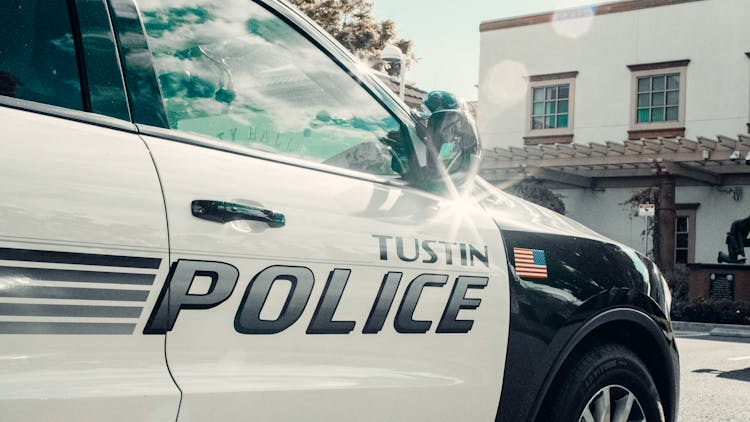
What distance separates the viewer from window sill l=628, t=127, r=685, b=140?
23.1 m

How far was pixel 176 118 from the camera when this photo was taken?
7.59ft

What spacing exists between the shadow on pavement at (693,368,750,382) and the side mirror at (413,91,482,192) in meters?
6.55

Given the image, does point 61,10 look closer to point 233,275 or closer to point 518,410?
point 233,275

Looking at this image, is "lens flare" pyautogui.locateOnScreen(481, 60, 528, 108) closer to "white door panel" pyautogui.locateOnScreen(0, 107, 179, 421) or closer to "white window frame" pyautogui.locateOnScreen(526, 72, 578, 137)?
"white window frame" pyautogui.locateOnScreen(526, 72, 578, 137)

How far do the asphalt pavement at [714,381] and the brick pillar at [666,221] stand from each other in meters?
7.79

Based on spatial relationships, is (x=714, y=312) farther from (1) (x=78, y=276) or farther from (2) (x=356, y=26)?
(1) (x=78, y=276)

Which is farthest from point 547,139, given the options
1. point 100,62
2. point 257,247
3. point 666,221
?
point 100,62

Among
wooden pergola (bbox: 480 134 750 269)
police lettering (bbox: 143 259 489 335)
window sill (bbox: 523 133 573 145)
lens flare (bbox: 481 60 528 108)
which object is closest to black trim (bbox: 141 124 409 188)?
police lettering (bbox: 143 259 489 335)

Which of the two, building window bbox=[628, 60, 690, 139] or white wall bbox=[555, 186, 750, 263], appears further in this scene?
building window bbox=[628, 60, 690, 139]

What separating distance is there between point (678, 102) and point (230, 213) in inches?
892

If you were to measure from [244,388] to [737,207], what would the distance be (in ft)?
74.4

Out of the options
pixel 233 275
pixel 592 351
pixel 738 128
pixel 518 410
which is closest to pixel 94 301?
pixel 233 275

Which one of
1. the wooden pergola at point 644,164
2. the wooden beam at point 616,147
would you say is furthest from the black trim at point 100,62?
the wooden beam at point 616,147

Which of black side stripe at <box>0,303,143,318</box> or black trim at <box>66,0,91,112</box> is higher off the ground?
black trim at <box>66,0,91,112</box>
